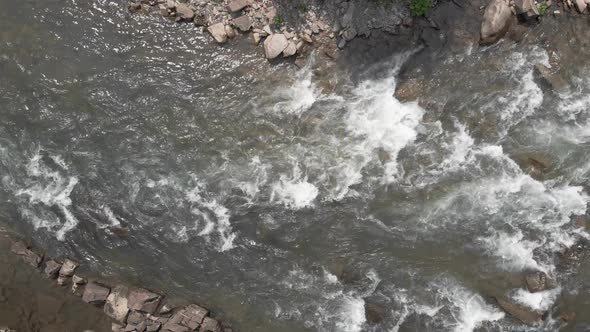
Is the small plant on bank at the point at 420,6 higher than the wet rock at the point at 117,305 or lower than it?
higher

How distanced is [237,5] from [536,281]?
13493 millimetres

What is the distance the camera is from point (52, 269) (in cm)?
1702

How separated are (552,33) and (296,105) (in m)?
9.01

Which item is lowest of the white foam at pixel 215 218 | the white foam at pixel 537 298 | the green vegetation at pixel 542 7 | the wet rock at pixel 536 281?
the white foam at pixel 215 218

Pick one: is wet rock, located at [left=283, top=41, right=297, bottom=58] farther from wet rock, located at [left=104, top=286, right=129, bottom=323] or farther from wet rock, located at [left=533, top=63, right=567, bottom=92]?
wet rock, located at [left=104, top=286, right=129, bottom=323]

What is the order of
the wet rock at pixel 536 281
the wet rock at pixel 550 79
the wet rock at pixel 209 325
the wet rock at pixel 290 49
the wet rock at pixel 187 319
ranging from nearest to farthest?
the wet rock at pixel 536 281 < the wet rock at pixel 209 325 < the wet rock at pixel 187 319 < the wet rock at pixel 550 79 < the wet rock at pixel 290 49

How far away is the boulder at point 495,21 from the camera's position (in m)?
16.5

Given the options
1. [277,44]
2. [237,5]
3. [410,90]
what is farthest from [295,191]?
[237,5]

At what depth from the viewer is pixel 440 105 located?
1681 centimetres

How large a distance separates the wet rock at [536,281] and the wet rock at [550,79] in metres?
6.13

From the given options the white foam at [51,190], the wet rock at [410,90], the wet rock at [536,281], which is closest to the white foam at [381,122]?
the wet rock at [410,90]

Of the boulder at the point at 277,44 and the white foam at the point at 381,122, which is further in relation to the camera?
the boulder at the point at 277,44

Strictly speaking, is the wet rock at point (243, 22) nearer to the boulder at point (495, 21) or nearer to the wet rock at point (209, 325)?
the boulder at point (495, 21)

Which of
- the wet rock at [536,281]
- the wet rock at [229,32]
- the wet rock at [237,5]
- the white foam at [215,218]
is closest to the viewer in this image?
the wet rock at [536,281]
